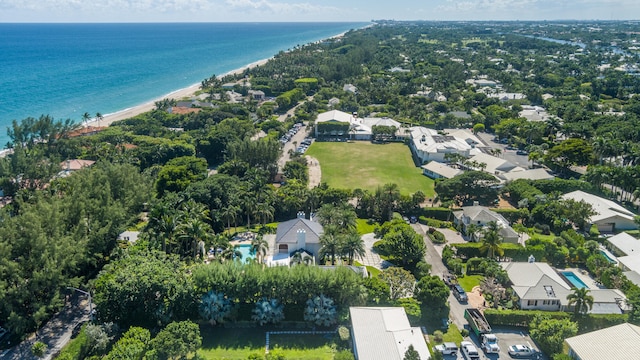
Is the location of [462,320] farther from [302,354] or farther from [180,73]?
[180,73]

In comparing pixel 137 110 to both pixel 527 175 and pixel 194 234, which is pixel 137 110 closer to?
pixel 194 234

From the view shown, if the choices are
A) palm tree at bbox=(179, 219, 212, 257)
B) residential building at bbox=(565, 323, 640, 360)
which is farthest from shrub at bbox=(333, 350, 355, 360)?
palm tree at bbox=(179, 219, 212, 257)

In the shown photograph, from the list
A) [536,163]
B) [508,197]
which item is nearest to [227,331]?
[508,197]

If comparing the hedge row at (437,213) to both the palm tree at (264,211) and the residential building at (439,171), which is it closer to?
the residential building at (439,171)

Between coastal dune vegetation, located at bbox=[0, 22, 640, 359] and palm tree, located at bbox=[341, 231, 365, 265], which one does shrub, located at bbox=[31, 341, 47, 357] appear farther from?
palm tree, located at bbox=[341, 231, 365, 265]

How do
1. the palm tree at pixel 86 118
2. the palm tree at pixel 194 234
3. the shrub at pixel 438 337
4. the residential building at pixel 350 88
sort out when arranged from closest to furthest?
1. the shrub at pixel 438 337
2. the palm tree at pixel 194 234
3. the palm tree at pixel 86 118
4. the residential building at pixel 350 88

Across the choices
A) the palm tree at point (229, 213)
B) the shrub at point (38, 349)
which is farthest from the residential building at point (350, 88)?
the shrub at point (38, 349)
